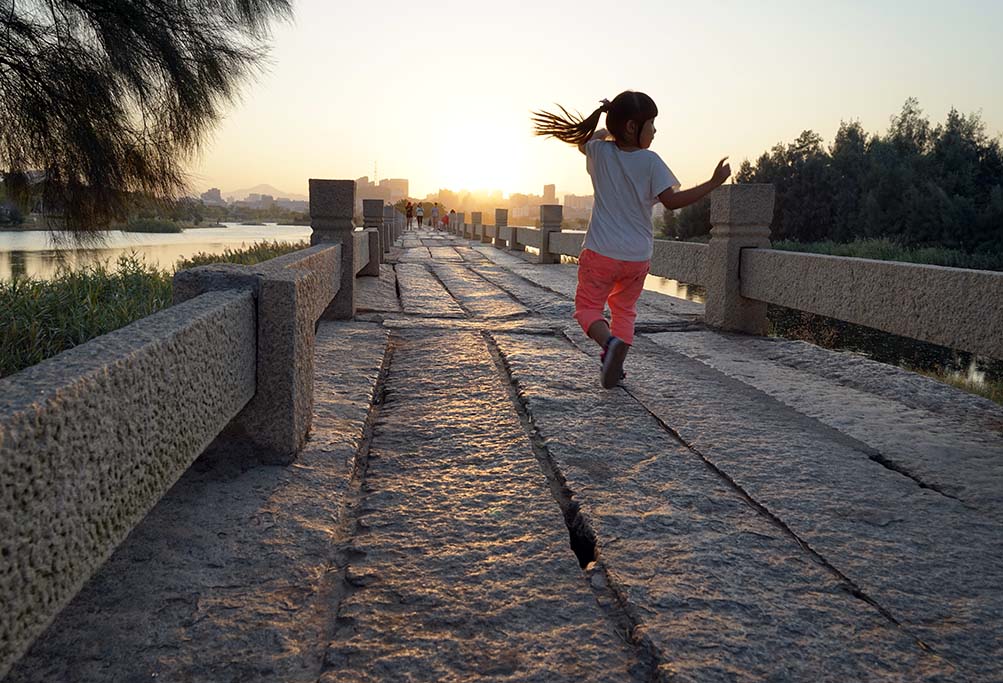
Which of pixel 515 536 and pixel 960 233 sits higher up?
pixel 960 233

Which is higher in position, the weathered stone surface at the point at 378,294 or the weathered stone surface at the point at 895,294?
the weathered stone surface at the point at 895,294

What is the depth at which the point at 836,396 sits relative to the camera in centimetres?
376

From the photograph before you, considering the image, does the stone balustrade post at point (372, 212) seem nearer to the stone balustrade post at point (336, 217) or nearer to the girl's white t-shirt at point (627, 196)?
the stone balustrade post at point (336, 217)

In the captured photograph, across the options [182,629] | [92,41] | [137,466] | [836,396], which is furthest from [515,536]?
[92,41]

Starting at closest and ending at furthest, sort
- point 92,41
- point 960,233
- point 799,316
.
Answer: point 92,41, point 799,316, point 960,233

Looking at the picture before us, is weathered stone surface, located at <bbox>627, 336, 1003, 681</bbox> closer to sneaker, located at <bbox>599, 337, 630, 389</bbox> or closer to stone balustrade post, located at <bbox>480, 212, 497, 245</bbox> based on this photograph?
sneaker, located at <bbox>599, 337, 630, 389</bbox>

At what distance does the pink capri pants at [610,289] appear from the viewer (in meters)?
3.71

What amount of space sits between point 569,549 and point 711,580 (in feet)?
1.24

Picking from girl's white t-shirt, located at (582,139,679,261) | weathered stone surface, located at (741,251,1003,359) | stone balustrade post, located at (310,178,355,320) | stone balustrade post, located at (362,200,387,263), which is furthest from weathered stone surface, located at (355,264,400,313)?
weathered stone surface, located at (741,251,1003,359)

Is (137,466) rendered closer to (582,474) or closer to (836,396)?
(582,474)

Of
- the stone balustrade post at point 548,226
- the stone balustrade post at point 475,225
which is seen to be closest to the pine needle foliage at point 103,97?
the stone balustrade post at point 548,226

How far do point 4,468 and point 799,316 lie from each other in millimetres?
10596

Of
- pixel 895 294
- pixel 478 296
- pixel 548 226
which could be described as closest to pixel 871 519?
pixel 895 294

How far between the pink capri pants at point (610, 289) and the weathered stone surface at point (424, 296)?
266 cm
